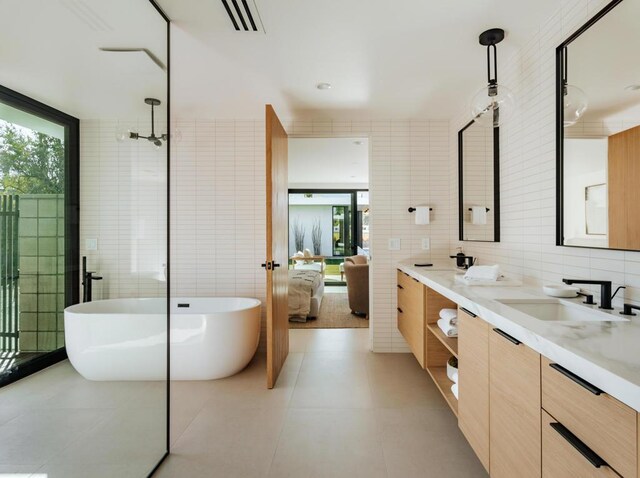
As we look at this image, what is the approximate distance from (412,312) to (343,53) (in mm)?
1931

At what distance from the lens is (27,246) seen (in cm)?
97

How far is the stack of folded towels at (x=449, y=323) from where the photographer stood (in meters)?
2.09

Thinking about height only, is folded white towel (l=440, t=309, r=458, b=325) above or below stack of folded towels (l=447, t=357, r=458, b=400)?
above

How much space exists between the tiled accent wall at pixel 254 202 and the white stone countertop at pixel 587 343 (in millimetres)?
1903

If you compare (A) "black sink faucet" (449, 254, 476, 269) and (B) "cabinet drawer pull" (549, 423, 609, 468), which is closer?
(B) "cabinet drawer pull" (549, 423, 609, 468)

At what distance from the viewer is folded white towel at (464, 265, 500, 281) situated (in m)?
2.05

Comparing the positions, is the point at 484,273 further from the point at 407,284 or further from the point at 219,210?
the point at 219,210

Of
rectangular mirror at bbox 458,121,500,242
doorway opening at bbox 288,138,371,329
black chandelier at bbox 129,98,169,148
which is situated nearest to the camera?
black chandelier at bbox 129,98,169,148

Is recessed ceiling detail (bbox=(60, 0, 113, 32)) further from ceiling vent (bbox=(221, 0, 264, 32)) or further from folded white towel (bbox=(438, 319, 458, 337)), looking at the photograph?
folded white towel (bbox=(438, 319, 458, 337))

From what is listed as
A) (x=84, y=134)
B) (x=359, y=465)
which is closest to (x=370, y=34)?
(x=84, y=134)

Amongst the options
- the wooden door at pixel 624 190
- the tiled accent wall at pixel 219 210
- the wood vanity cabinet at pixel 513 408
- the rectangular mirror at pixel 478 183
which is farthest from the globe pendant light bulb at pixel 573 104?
the tiled accent wall at pixel 219 210

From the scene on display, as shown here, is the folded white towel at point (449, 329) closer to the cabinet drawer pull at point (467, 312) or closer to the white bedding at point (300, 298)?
the cabinet drawer pull at point (467, 312)

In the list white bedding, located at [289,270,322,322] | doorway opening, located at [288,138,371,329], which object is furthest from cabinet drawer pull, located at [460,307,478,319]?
doorway opening, located at [288,138,371,329]

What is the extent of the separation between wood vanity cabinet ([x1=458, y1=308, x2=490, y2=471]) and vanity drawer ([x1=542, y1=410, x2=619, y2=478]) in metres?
0.41
